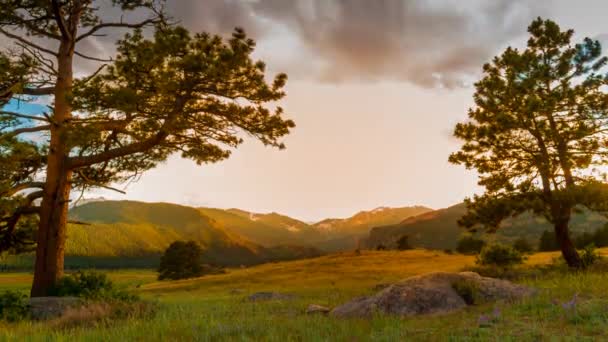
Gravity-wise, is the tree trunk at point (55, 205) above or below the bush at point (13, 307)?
above

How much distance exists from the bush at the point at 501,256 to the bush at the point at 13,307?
1164 inches

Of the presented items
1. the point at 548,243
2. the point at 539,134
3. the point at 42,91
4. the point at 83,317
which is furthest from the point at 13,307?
the point at 548,243

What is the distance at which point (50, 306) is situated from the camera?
13.5 metres

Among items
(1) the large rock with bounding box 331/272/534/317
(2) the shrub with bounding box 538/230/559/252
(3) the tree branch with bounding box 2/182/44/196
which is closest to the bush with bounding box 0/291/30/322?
(3) the tree branch with bounding box 2/182/44/196

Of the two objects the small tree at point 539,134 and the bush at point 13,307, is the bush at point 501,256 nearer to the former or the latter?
the small tree at point 539,134

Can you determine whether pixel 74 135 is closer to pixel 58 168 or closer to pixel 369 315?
pixel 58 168

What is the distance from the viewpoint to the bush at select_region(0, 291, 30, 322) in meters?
12.3

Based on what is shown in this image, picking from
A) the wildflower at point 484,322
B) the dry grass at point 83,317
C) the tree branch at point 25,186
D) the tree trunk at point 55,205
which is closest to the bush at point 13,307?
the dry grass at point 83,317

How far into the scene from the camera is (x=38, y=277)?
17812 millimetres

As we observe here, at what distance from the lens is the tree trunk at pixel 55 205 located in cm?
1775

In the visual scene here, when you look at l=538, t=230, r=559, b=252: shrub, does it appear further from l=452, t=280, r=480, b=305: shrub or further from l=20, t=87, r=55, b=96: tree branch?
l=20, t=87, r=55, b=96: tree branch

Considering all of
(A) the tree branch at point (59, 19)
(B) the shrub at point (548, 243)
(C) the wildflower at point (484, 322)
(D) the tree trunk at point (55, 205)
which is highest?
(A) the tree branch at point (59, 19)

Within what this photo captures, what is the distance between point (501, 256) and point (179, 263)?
193 ft

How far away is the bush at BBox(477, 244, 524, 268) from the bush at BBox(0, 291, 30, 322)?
29.6 m
